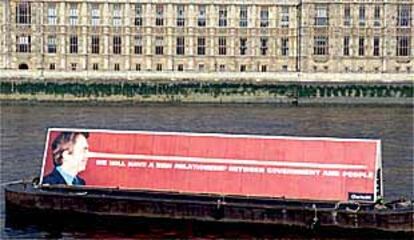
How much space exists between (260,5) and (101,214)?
9927cm

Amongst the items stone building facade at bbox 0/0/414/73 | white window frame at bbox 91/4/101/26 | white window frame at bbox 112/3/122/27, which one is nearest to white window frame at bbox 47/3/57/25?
stone building facade at bbox 0/0/414/73

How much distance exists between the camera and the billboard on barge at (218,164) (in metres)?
43.5

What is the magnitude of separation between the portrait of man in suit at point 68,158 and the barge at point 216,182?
4 centimetres

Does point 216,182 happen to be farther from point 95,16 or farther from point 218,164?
point 95,16

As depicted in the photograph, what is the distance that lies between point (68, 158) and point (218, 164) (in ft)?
20.2

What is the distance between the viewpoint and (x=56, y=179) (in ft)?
150

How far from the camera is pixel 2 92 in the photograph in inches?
4894

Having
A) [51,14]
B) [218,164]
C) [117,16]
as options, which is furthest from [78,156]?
[51,14]

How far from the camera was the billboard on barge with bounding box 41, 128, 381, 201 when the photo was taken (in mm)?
43531

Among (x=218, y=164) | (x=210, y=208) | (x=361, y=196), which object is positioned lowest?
(x=210, y=208)

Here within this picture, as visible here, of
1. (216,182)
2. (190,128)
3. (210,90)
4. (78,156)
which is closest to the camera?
(216,182)

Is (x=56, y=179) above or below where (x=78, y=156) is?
below

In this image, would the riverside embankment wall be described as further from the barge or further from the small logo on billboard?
the small logo on billboard

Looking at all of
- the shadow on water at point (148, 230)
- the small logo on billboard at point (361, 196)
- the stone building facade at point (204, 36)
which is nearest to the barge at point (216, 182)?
the small logo on billboard at point (361, 196)
